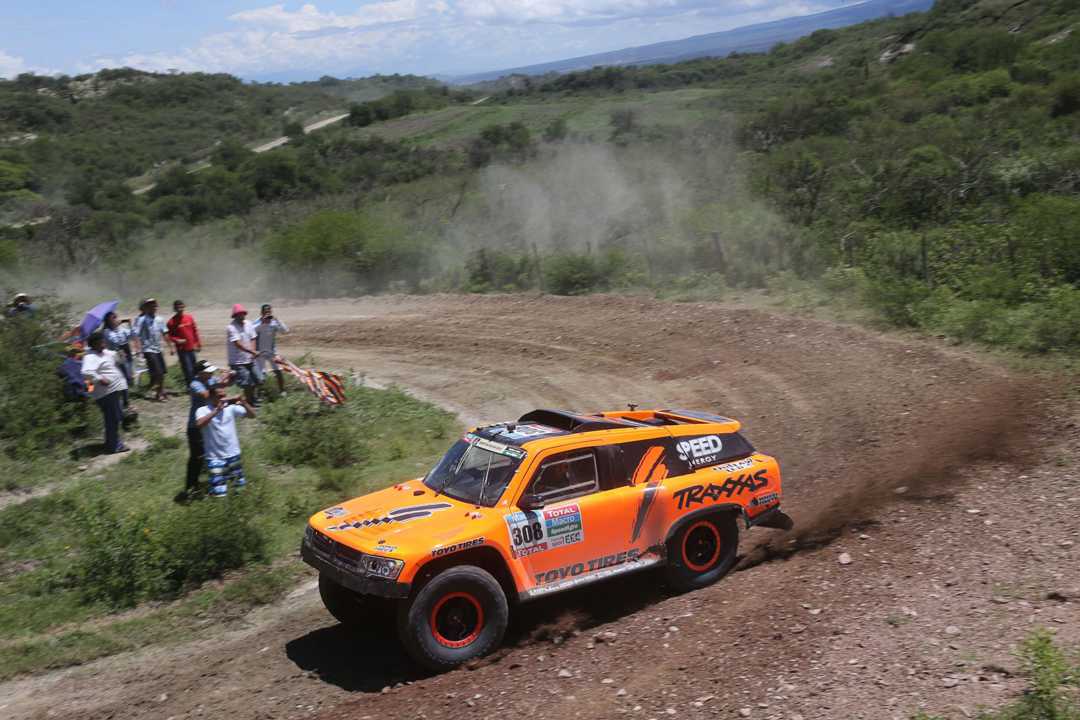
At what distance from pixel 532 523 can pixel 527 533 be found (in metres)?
0.09

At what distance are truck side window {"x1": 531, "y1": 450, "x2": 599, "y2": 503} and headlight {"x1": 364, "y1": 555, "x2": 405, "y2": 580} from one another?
134 centimetres

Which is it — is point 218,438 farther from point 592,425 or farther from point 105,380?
point 592,425

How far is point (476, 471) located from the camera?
841cm

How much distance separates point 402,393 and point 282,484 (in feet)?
14.6

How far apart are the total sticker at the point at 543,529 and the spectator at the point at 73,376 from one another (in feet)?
28.8

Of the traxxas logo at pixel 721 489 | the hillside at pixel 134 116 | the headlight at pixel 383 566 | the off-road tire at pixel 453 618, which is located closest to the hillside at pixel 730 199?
the traxxas logo at pixel 721 489

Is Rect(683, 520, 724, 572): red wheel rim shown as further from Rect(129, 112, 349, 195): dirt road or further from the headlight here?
Rect(129, 112, 349, 195): dirt road

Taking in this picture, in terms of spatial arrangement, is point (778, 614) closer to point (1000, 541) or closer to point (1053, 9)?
point (1000, 541)

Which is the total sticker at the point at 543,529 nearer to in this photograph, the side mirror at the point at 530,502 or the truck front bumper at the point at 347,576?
the side mirror at the point at 530,502

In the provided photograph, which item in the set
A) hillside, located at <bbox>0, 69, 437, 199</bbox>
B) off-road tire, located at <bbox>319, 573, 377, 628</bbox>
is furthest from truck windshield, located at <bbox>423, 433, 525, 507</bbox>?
hillside, located at <bbox>0, 69, 437, 199</bbox>

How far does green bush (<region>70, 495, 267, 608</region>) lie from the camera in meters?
9.64

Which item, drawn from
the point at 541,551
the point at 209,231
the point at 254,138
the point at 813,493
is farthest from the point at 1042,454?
the point at 254,138

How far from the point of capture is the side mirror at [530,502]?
7941mm

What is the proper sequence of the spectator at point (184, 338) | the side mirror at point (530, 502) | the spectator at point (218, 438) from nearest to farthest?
the side mirror at point (530, 502) → the spectator at point (218, 438) → the spectator at point (184, 338)
